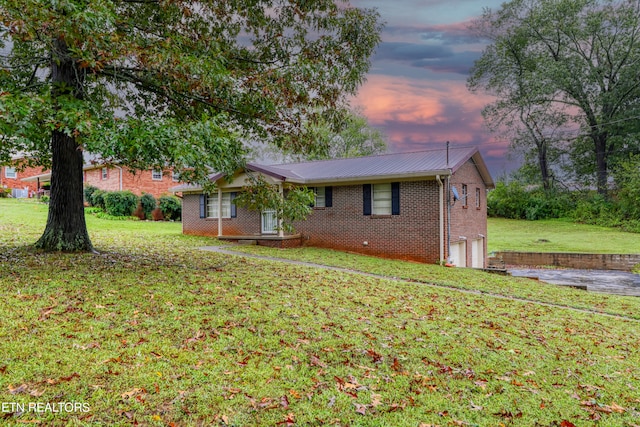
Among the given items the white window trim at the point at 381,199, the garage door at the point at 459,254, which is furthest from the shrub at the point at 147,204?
the garage door at the point at 459,254

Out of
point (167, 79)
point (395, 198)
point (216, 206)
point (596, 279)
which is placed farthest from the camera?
point (216, 206)

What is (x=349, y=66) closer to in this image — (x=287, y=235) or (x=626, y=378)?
(x=626, y=378)

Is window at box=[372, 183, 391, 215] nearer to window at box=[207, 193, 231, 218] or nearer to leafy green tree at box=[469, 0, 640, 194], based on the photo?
window at box=[207, 193, 231, 218]

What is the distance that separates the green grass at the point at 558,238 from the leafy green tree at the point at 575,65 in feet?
23.1

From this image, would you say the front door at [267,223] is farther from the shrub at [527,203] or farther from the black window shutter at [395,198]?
the shrub at [527,203]

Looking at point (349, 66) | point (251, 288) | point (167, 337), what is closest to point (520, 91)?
point (349, 66)

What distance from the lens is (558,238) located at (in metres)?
24.4

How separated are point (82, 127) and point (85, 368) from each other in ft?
12.7

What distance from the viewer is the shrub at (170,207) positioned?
27328 millimetres

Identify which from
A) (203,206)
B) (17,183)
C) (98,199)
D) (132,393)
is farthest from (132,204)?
(132,393)

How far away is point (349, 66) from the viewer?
28.9 ft

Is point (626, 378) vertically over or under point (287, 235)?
under

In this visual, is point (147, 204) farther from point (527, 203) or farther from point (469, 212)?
point (527, 203)

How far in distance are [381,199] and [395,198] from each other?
62 centimetres
